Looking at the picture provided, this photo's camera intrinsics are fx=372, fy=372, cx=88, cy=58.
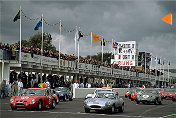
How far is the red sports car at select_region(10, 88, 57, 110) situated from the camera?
20281 mm

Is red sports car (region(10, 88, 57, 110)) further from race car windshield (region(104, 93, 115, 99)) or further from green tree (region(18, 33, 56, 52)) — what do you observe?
green tree (region(18, 33, 56, 52))

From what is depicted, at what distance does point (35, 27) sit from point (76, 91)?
877 centimetres

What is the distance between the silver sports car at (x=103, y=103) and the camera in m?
19.4

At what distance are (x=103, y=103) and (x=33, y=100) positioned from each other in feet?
12.7

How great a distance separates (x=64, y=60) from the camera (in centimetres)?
4700

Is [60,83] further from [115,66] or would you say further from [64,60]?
[115,66]

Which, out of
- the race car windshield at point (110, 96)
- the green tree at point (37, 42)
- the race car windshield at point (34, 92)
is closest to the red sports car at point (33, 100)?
the race car windshield at point (34, 92)

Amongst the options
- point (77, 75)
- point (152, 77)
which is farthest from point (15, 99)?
point (152, 77)

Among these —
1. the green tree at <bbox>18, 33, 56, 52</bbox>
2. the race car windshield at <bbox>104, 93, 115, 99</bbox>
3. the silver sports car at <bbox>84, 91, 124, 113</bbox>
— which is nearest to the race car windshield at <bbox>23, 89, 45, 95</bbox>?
the silver sports car at <bbox>84, 91, 124, 113</bbox>

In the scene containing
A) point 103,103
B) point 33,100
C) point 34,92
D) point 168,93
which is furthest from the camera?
point 168,93

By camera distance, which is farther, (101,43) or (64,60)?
(101,43)

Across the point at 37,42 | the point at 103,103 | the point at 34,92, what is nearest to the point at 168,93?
the point at 34,92

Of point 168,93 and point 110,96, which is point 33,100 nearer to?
point 110,96

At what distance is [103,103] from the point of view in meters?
19.5
